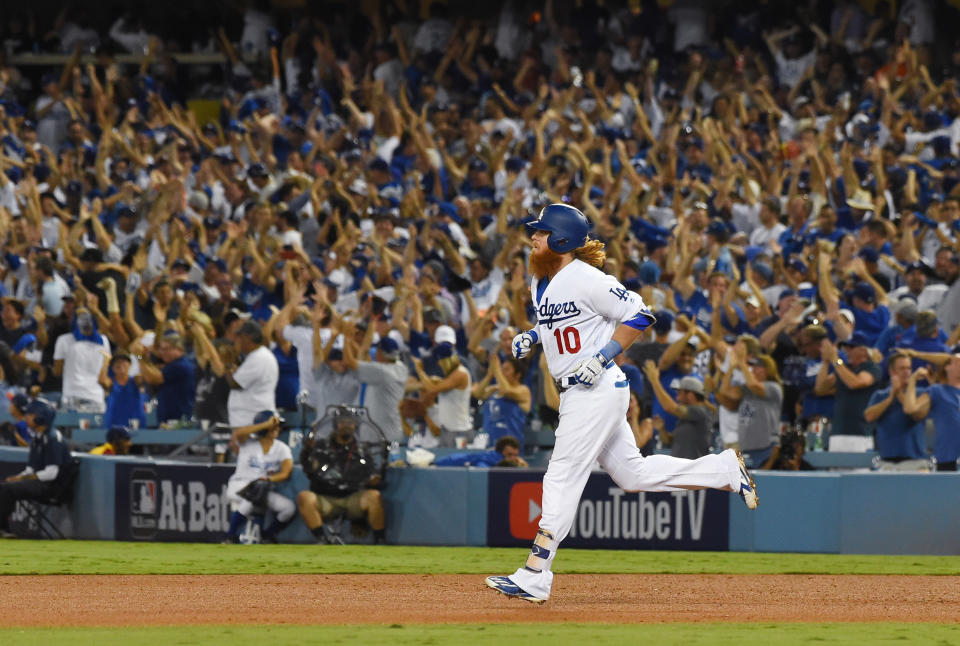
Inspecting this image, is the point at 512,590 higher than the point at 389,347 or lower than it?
lower

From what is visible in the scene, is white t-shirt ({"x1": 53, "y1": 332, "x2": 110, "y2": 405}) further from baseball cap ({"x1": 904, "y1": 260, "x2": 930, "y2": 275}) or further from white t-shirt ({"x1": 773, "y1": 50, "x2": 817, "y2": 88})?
white t-shirt ({"x1": 773, "y1": 50, "x2": 817, "y2": 88})

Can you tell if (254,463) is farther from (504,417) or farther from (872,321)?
(872,321)

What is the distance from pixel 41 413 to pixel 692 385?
18.6 ft

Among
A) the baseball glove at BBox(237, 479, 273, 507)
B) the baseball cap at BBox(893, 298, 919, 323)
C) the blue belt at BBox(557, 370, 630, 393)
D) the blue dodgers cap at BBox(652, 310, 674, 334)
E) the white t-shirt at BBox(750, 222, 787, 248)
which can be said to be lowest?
the baseball glove at BBox(237, 479, 273, 507)

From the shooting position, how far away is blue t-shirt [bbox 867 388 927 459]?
43.3 ft

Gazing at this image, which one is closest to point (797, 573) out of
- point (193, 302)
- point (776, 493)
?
point (776, 493)

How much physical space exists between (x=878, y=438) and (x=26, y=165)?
13015mm

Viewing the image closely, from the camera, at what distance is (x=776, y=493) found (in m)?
13.4

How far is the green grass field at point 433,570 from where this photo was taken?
23.6 feet

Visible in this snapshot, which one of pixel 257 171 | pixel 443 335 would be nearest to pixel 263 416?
pixel 443 335

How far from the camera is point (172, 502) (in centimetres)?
1471

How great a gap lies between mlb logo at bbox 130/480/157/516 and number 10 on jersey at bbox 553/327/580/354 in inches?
285

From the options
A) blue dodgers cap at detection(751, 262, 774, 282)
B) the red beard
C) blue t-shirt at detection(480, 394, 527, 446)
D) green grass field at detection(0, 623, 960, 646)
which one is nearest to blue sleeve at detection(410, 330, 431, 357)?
blue t-shirt at detection(480, 394, 527, 446)

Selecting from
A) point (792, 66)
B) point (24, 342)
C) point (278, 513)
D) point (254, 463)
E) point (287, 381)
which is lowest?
point (278, 513)
